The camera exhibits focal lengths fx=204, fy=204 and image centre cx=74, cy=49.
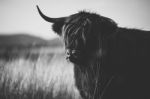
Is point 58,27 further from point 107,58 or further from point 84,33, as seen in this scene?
point 107,58

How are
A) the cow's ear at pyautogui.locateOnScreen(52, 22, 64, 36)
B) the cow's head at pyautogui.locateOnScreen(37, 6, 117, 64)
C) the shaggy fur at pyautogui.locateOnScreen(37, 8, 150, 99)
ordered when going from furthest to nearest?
the cow's ear at pyautogui.locateOnScreen(52, 22, 64, 36), the shaggy fur at pyautogui.locateOnScreen(37, 8, 150, 99), the cow's head at pyautogui.locateOnScreen(37, 6, 117, 64)

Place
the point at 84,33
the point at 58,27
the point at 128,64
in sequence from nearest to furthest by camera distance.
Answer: the point at 84,33 → the point at 128,64 → the point at 58,27

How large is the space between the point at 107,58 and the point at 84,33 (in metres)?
0.60

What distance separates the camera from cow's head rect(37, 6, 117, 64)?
3219 mm

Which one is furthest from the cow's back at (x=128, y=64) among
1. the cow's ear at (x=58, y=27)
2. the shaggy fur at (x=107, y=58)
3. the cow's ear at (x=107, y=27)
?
the cow's ear at (x=58, y=27)

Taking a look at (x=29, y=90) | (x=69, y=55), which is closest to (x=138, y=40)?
(x=69, y=55)

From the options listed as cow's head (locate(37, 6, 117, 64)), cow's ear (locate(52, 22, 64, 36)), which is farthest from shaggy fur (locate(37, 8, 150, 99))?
cow's ear (locate(52, 22, 64, 36))

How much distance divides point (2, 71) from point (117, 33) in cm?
217

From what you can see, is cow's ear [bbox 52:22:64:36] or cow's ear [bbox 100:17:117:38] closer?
cow's ear [bbox 100:17:117:38]

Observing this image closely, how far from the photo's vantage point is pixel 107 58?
11.5 ft

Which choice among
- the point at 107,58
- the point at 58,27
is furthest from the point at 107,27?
the point at 58,27

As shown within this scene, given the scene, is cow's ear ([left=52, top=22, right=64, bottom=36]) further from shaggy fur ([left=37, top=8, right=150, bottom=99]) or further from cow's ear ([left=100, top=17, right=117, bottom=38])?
cow's ear ([left=100, top=17, right=117, bottom=38])

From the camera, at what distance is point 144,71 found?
3500 millimetres

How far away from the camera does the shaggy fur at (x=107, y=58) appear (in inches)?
132
